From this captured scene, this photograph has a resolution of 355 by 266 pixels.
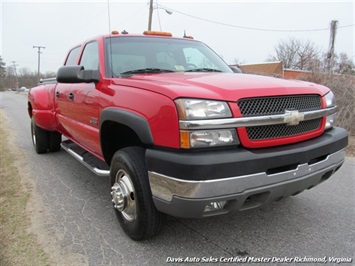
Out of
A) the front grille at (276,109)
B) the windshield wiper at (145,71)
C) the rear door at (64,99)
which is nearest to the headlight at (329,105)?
the front grille at (276,109)

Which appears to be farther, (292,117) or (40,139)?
(40,139)

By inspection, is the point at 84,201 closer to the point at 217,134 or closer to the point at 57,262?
the point at 57,262

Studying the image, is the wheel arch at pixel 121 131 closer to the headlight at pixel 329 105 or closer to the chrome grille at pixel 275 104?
the chrome grille at pixel 275 104

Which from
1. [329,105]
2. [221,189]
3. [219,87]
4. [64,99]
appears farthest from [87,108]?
[329,105]

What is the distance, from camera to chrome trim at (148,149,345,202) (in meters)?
2.07

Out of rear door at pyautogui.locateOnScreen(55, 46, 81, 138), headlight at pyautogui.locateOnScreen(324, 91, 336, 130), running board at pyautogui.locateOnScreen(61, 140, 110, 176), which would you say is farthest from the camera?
rear door at pyautogui.locateOnScreen(55, 46, 81, 138)

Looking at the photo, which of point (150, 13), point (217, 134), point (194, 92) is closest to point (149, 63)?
point (194, 92)

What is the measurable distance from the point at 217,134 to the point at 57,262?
5.37 ft

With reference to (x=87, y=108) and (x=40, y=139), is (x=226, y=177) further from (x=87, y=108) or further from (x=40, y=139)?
(x=40, y=139)

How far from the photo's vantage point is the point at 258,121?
2.25 meters

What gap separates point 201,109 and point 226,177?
0.49 metres

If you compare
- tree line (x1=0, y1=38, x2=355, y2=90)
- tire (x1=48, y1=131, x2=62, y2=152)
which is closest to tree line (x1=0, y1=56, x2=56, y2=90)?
tree line (x1=0, y1=38, x2=355, y2=90)

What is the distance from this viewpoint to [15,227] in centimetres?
311

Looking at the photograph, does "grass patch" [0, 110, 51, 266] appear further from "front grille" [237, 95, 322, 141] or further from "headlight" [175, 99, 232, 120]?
"front grille" [237, 95, 322, 141]
